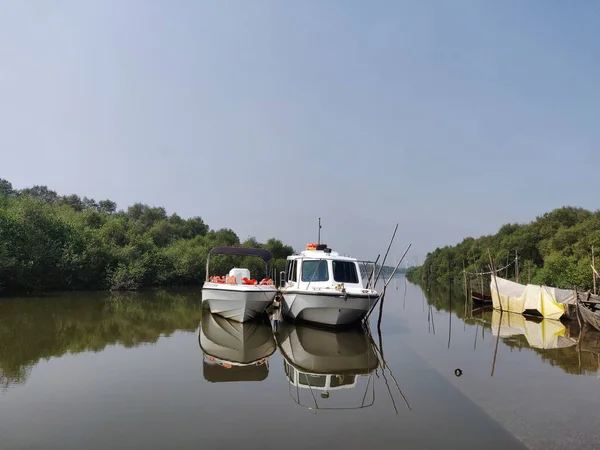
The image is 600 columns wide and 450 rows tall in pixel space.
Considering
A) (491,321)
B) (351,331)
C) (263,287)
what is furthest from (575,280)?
(263,287)

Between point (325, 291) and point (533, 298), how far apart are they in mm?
14076

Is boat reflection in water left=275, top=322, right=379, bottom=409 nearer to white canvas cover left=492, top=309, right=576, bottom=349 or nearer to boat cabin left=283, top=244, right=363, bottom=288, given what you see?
boat cabin left=283, top=244, right=363, bottom=288

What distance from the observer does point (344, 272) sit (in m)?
16.7

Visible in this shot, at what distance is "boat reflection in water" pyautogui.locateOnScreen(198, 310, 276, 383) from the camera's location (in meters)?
9.87

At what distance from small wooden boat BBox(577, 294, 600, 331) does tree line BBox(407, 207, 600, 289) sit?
367 inches

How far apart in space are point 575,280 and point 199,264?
32.8 meters

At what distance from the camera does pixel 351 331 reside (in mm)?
16000

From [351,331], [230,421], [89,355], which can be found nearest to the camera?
[230,421]

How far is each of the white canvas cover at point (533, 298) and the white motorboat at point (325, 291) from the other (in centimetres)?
1102

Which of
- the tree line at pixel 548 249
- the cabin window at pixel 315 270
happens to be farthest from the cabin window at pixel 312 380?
the tree line at pixel 548 249

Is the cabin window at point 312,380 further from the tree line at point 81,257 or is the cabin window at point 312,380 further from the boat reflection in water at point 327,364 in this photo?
the tree line at point 81,257

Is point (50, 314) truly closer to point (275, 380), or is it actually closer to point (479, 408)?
point (275, 380)

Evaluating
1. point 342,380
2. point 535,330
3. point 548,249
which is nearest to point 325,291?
point 342,380

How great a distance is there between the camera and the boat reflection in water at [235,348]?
9867 mm
